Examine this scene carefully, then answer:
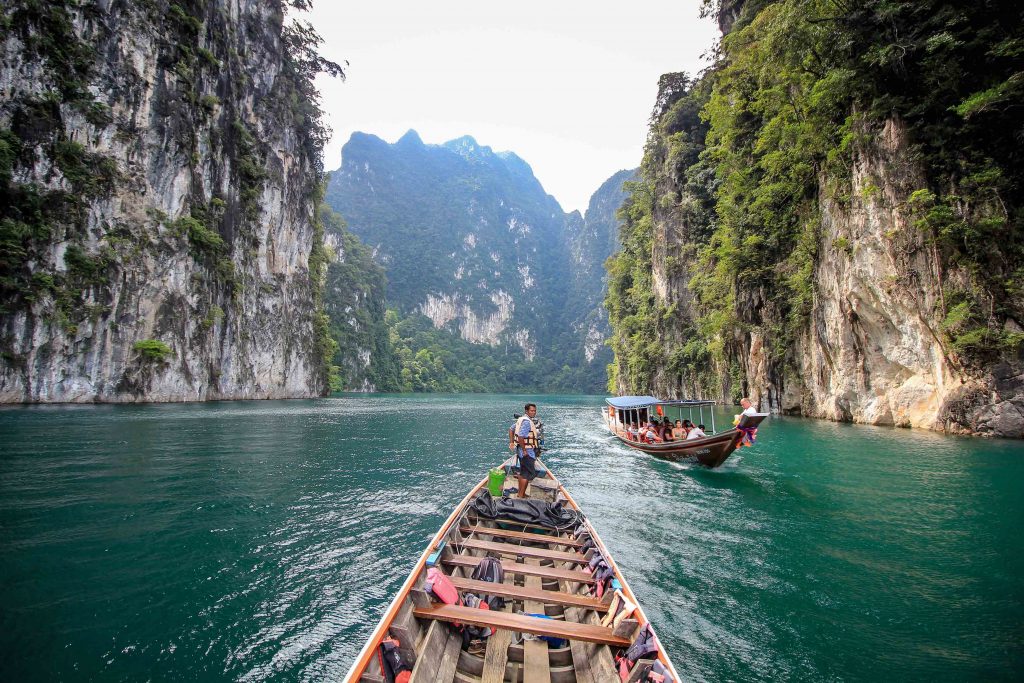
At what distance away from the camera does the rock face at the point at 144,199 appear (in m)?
24.9

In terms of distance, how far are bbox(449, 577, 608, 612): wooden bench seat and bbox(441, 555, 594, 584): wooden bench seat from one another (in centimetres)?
47

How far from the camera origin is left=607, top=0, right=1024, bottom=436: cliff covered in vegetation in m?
15.4

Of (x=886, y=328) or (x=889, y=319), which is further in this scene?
(x=886, y=328)

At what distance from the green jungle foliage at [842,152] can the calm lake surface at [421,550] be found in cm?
702

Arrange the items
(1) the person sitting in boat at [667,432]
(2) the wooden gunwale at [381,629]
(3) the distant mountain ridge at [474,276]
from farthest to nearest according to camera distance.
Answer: (3) the distant mountain ridge at [474,276] < (1) the person sitting in boat at [667,432] < (2) the wooden gunwale at [381,629]

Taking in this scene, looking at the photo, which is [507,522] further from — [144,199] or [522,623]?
[144,199]

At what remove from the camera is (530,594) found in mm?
4461

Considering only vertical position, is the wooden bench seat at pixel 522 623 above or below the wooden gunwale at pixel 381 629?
below

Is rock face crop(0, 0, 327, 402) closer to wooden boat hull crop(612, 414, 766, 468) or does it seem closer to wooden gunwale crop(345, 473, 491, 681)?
wooden gunwale crop(345, 473, 491, 681)

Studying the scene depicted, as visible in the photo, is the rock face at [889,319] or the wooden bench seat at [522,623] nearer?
the wooden bench seat at [522,623]

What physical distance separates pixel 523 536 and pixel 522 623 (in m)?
2.94

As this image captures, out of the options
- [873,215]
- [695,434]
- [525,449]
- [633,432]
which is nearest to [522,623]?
[525,449]

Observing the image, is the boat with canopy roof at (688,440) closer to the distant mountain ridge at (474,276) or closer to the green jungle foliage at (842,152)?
the green jungle foliage at (842,152)

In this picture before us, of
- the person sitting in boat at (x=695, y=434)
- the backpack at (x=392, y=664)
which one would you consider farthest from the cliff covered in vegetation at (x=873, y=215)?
the backpack at (x=392, y=664)
